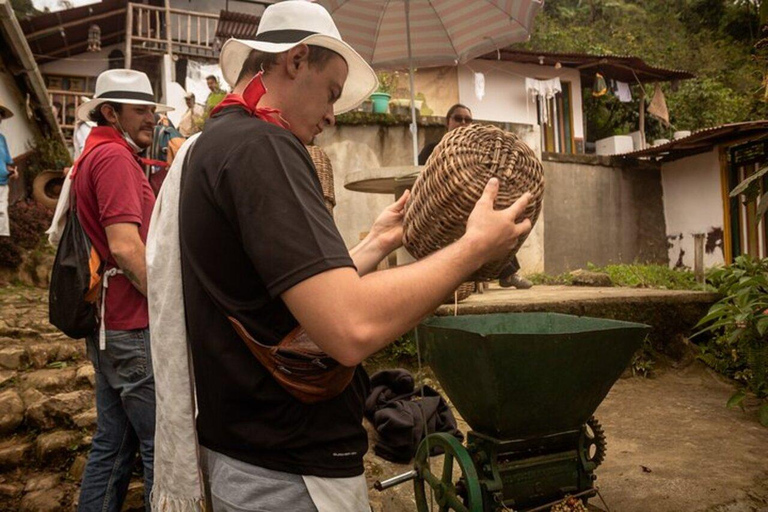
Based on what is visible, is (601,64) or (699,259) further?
(601,64)

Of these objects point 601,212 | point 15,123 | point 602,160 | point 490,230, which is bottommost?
point 490,230

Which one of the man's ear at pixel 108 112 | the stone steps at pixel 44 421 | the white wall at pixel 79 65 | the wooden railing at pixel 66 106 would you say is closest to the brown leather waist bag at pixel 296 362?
the man's ear at pixel 108 112

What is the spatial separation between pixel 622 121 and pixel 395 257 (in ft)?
37.2

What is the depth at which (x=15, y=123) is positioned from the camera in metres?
9.99

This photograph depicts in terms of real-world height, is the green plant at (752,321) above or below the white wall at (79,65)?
below

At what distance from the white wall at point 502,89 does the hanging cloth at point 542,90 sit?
149 millimetres

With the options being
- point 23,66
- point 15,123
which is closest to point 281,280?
point 23,66

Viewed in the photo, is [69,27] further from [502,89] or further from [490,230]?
[490,230]

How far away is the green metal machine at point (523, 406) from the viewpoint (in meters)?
2.47

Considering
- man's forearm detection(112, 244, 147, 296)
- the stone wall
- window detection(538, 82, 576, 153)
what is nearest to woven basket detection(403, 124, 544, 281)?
man's forearm detection(112, 244, 147, 296)

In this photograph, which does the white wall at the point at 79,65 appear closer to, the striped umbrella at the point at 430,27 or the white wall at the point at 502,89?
the white wall at the point at 502,89

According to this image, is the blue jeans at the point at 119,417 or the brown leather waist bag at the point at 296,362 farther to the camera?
the blue jeans at the point at 119,417

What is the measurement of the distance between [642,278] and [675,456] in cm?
547

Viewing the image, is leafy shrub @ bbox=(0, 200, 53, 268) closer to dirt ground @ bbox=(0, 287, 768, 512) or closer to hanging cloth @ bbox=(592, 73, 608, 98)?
dirt ground @ bbox=(0, 287, 768, 512)
